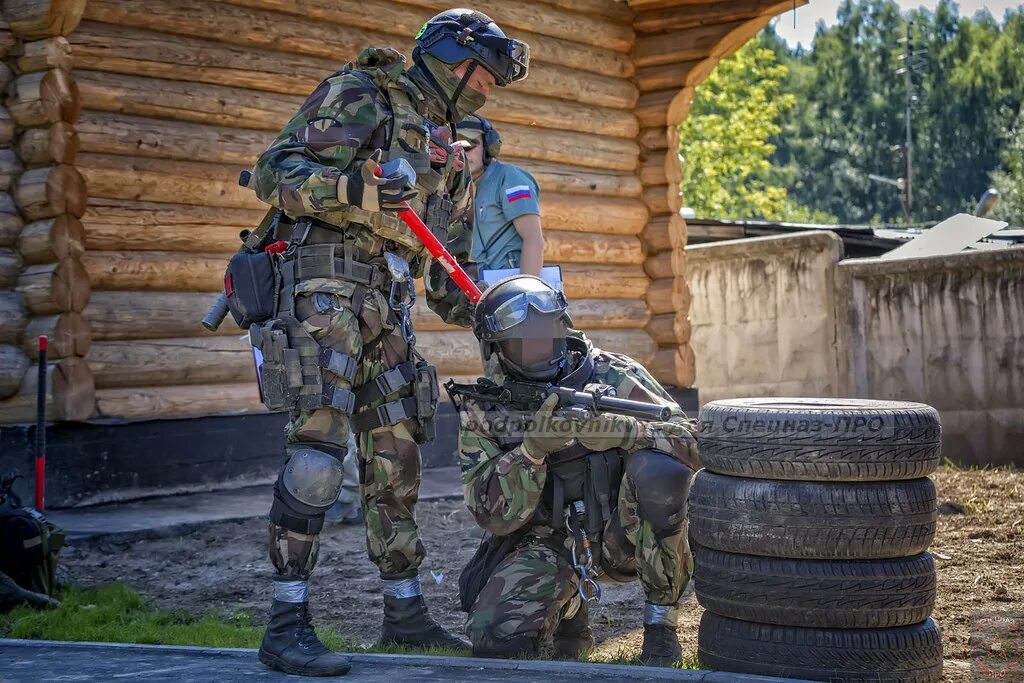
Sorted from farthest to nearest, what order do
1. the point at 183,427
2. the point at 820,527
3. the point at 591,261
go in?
the point at 591,261, the point at 183,427, the point at 820,527

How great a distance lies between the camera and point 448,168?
447 centimetres

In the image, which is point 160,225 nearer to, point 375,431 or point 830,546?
point 375,431

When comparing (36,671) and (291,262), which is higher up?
(291,262)

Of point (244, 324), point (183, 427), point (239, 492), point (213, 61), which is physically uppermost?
point (213, 61)

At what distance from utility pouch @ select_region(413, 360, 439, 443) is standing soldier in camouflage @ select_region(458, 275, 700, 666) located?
4.3 inches

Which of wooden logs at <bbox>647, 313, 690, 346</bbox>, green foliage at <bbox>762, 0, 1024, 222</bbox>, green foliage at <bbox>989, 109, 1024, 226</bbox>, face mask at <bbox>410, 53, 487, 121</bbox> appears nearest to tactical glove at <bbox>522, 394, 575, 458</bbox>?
face mask at <bbox>410, 53, 487, 121</bbox>

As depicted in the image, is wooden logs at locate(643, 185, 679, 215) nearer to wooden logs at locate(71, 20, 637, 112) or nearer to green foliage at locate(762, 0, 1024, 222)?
wooden logs at locate(71, 20, 637, 112)

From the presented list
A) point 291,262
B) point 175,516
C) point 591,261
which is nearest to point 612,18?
point 591,261

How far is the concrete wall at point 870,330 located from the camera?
959cm

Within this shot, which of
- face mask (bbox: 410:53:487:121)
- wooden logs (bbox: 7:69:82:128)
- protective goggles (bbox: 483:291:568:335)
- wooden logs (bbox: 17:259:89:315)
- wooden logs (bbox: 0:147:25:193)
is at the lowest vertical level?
protective goggles (bbox: 483:291:568:335)

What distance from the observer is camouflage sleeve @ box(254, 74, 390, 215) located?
13.0 feet

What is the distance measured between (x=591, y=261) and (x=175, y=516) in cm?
525

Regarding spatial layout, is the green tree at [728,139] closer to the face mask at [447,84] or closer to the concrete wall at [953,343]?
the concrete wall at [953,343]

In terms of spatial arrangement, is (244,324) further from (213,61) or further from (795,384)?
(795,384)
